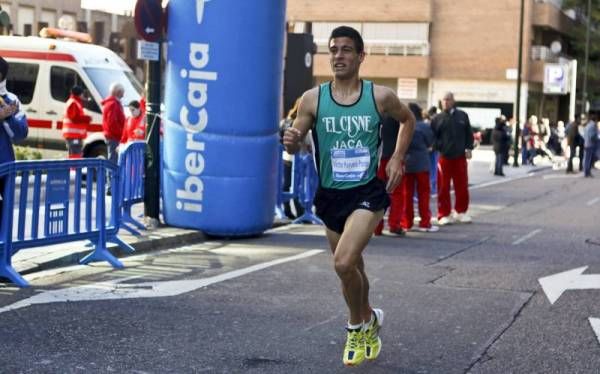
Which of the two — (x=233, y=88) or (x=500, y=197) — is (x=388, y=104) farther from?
(x=500, y=197)

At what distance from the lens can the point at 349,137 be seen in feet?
22.5

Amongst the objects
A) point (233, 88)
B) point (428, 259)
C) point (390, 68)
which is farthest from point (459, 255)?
point (390, 68)

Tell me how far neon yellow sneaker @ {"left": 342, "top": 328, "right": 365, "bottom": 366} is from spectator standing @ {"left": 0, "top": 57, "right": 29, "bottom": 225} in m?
4.00

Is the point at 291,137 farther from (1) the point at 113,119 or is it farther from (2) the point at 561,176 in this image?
(2) the point at 561,176

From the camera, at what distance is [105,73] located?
23.1m

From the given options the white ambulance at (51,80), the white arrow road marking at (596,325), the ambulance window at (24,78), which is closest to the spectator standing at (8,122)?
the white arrow road marking at (596,325)

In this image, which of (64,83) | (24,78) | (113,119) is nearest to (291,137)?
(113,119)

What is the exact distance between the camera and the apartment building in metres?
65.7

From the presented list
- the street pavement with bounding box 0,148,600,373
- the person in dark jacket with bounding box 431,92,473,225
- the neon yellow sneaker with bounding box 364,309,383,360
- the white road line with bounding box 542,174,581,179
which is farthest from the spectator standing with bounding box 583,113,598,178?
the neon yellow sneaker with bounding box 364,309,383,360

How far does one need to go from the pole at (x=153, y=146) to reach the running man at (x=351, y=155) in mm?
7289

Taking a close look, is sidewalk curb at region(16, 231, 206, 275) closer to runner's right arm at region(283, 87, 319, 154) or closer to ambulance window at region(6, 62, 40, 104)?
runner's right arm at region(283, 87, 319, 154)

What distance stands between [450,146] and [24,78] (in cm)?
980

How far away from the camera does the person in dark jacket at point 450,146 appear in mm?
16906

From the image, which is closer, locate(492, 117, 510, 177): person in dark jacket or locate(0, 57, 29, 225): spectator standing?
locate(0, 57, 29, 225): spectator standing
